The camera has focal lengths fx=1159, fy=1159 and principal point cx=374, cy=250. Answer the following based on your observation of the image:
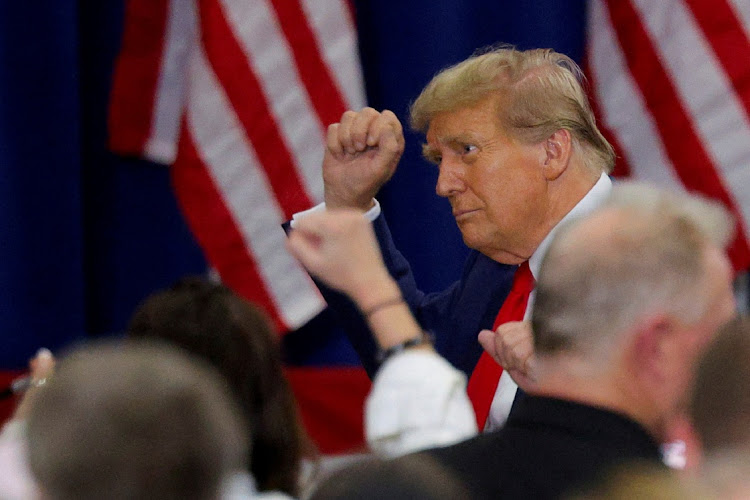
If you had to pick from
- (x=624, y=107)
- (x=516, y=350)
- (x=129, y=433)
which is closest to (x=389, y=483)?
(x=129, y=433)

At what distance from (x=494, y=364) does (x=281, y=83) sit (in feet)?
3.95

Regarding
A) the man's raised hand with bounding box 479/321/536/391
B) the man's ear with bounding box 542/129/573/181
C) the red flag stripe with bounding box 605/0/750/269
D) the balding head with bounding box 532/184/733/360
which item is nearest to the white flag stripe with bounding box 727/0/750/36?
the red flag stripe with bounding box 605/0/750/269

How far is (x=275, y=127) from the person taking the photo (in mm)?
2803

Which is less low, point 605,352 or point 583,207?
point 605,352

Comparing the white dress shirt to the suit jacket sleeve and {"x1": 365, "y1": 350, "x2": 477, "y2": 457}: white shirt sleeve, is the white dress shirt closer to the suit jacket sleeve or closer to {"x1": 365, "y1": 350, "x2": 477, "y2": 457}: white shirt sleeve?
the suit jacket sleeve

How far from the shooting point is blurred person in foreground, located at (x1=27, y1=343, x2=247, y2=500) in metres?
0.72

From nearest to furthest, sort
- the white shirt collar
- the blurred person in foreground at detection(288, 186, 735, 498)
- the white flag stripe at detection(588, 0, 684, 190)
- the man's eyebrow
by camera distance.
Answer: the blurred person in foreground at detection(288, 186, 735, 498), the white shirt collar, the man's eyebrow, the white flag stripe at detection(588, 0, 684, 190)

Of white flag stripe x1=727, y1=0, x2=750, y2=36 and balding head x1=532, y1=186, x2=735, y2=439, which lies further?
white flag stripe x1=727, y1=0, x2=750, y2=36

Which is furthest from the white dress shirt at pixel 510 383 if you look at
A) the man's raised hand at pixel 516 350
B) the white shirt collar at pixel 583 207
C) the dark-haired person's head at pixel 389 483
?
the dark-haired person's head at pixel 389 483

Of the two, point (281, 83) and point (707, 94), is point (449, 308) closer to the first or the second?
point (281, 83)

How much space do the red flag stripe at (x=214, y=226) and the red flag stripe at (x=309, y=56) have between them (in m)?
0.31

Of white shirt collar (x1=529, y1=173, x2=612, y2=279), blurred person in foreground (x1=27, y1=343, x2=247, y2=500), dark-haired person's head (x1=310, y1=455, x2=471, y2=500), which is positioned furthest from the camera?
white shirt collar (x1=529, y1=173, x2=612, y2=279)

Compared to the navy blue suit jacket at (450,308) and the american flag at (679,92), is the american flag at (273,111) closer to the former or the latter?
the american flag at (679,92)

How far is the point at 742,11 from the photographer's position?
270cm
